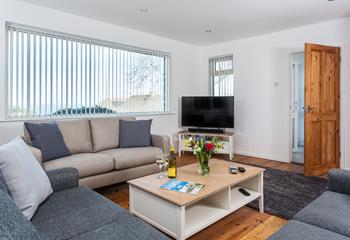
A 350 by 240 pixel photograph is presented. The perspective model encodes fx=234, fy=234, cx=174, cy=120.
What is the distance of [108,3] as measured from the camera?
323 centimetres

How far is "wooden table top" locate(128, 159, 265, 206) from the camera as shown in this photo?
1739 millimetres

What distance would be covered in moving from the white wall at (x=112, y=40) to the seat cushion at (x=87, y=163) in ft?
3.50

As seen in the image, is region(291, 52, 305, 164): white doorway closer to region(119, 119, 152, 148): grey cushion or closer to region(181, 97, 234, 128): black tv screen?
region(181, 97, 234, 128): black tv screen

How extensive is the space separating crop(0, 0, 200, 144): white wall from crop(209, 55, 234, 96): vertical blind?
0.39 metres

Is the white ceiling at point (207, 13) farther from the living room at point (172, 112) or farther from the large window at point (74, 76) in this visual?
the large window at point (74, 76)

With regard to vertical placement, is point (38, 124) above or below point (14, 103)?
below

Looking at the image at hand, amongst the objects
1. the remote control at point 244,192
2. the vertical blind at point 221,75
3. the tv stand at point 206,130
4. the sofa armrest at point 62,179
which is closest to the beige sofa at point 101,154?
the sofa armrest at point 62,179

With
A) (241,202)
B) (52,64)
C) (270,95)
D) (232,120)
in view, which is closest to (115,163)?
(241,202)

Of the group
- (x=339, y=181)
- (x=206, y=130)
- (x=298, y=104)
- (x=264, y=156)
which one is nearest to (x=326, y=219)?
(x=339, y=181)

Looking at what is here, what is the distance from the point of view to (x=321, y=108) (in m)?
3.69

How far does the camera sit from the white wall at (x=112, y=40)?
305cm

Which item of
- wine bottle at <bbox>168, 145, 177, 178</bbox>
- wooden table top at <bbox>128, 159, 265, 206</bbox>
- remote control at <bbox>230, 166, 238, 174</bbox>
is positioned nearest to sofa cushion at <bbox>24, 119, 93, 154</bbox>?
wooden table top at <bbox>128, 159, 265, 206</bbox>

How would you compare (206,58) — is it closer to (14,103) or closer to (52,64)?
(52,64)

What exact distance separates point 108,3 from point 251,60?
3022 millimetres
